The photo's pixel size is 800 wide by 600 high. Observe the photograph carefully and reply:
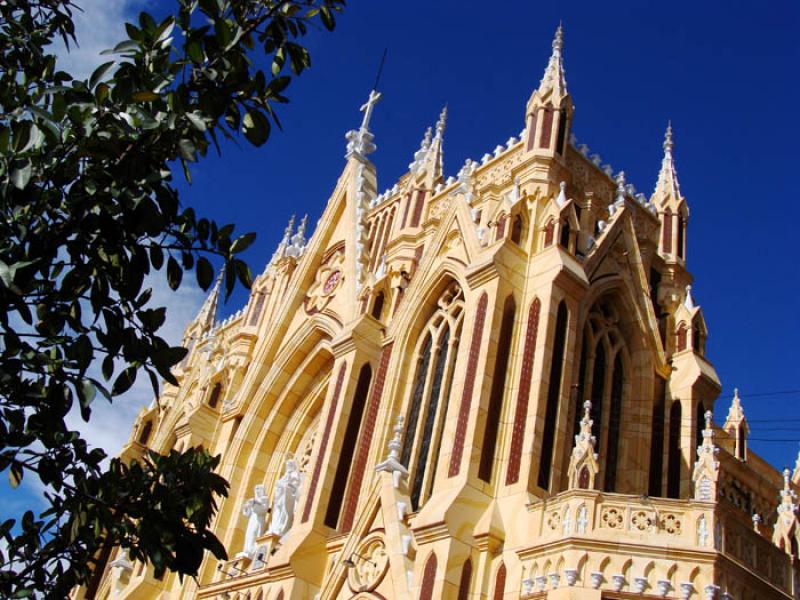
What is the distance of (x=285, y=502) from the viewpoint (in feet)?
82.2

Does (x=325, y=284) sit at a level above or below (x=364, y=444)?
above

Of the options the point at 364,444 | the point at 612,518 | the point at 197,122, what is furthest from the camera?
the point at 364,444

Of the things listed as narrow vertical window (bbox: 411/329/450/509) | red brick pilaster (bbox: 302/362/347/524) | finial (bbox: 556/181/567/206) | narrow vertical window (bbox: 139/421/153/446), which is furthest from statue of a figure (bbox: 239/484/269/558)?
narrow vertical window (bbox: 139/421/153/446)

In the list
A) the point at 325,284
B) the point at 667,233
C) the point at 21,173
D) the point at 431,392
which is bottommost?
the point at 21,173

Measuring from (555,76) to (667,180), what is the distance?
5.52 metres

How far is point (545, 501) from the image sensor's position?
17.8m

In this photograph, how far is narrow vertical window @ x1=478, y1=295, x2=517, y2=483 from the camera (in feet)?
64.5

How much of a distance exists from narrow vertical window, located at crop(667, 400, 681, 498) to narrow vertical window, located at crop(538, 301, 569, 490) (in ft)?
13.1

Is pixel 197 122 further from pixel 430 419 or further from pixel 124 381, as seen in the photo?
pixel 430 419

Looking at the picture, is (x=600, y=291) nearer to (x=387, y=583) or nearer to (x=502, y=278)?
(x=502, y=278)

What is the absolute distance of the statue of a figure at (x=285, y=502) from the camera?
24.7 meters

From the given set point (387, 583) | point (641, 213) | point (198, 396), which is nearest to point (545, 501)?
point (387, 583)

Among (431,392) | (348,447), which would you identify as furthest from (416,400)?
(348,447)

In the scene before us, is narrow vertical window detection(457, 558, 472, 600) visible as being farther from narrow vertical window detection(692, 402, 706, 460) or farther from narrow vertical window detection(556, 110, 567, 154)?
narrow vertical window detection(556, 110, 567, 154)
